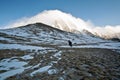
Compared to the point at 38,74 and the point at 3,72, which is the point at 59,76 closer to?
the point at 38,74

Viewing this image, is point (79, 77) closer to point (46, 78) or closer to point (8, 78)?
point (46, 78)

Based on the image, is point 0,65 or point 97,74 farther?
point 0,65

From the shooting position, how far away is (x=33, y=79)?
666 inches

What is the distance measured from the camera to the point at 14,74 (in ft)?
61.9

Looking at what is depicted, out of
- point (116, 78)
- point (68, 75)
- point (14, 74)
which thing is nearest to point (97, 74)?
point (116, 78)

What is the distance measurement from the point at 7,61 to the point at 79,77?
12.4 m

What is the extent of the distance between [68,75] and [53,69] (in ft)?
9.97

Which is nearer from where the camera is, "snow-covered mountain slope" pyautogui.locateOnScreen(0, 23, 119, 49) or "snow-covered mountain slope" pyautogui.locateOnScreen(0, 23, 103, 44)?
"snow-covered mountain slope" pyautogui.locateOnScreen(0, 23, 119, 49)

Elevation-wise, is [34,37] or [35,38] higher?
[34,37]

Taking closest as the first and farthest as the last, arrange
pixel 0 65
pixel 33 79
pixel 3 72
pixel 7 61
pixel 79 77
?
1. pixel 33 79
2. pixel 79 77
3. pixel 3 72
4. pixel 0 65
5. pixel 7 61

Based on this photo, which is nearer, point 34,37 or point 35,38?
point 35,38

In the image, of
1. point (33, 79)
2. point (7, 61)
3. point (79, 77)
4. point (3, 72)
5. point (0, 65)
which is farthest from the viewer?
point (7, 61)

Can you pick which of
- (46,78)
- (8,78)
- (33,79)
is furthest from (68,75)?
(8,78)

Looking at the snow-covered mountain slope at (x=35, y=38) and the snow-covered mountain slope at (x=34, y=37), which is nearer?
the snow-covered mountain slope at (x=35, y=38)
